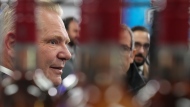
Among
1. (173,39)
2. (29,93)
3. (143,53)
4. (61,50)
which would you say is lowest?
(143,53)

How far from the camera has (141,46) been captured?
2412 mm

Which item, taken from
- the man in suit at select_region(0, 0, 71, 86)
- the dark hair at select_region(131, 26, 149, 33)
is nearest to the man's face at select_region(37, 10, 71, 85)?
the man in suit at select_region(0, 0, 71, 86)

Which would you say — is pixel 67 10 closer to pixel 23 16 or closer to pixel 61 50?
pixel 61 50

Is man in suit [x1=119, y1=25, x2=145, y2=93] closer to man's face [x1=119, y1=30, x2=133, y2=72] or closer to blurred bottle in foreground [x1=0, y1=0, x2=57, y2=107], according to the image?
man's face [x1=119, y1=30, x2=133, y2=72]

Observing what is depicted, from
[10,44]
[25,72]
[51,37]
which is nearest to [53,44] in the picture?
[51,37]

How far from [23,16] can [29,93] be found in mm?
124

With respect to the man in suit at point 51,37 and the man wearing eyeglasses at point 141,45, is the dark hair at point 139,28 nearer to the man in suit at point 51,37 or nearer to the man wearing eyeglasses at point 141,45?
the man wearing eyeglasses at point 141,45

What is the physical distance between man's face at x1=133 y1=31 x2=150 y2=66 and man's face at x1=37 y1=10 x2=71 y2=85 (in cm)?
65

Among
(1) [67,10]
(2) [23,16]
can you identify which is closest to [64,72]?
(1) [67,10]

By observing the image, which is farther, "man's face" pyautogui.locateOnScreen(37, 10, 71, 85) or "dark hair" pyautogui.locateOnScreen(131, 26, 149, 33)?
"dark hair" pyautogui.locateOnScreen(131, 26, 149, 33)

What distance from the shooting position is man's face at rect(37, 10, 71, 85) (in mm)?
1475

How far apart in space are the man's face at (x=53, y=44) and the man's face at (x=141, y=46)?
0.65m

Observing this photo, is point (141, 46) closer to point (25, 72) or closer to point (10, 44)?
point (10, 44)

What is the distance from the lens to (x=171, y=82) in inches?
30.6
